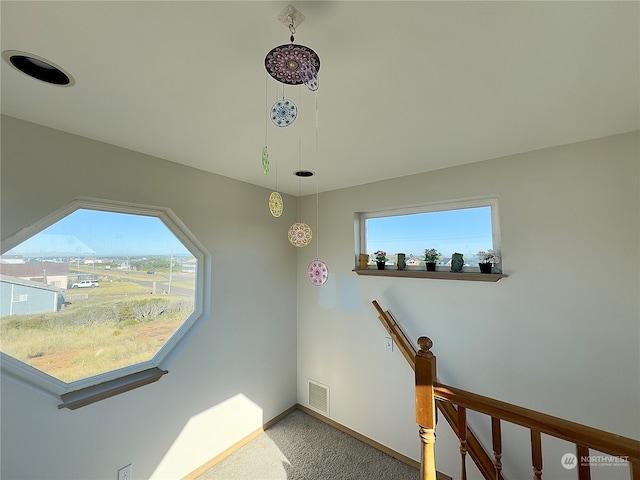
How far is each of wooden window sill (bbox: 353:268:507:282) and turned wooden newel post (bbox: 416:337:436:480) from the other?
97 centimetres

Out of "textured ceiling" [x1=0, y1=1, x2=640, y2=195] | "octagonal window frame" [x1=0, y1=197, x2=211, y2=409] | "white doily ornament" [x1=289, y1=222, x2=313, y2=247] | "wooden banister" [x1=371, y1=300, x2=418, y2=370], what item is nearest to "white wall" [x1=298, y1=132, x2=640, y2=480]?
"wooden banister" [x1=371, y1=300, x2=418, y2=370]

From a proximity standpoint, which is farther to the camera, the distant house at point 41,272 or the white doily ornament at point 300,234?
the white doily ornament at point 300,234

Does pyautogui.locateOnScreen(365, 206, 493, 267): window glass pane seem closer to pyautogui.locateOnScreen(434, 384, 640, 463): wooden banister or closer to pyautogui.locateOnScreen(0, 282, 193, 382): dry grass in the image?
pyautogui.locateOnScreen(434, 384, 640, 463): wooden banister

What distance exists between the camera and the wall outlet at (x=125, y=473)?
5.63 ft

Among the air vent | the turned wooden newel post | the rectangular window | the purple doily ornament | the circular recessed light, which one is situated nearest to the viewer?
the purple doily ornament

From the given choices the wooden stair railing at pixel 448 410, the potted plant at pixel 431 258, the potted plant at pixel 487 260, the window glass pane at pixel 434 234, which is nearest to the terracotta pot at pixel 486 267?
the potted plant at pixel 487 260

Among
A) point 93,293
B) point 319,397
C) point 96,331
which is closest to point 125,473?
point 96,331

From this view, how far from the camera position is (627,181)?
1560 millimetres

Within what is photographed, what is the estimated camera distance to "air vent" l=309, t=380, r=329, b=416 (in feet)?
9.30

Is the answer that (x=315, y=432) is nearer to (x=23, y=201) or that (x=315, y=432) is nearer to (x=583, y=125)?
(x=23, y=201)

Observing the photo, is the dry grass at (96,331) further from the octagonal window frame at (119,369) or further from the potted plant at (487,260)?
the potted plant at (487,260)

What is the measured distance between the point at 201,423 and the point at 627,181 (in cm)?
343

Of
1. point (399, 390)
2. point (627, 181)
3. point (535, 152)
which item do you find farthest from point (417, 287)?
point (627, 181)

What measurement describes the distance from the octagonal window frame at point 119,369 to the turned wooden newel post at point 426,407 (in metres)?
1.78
